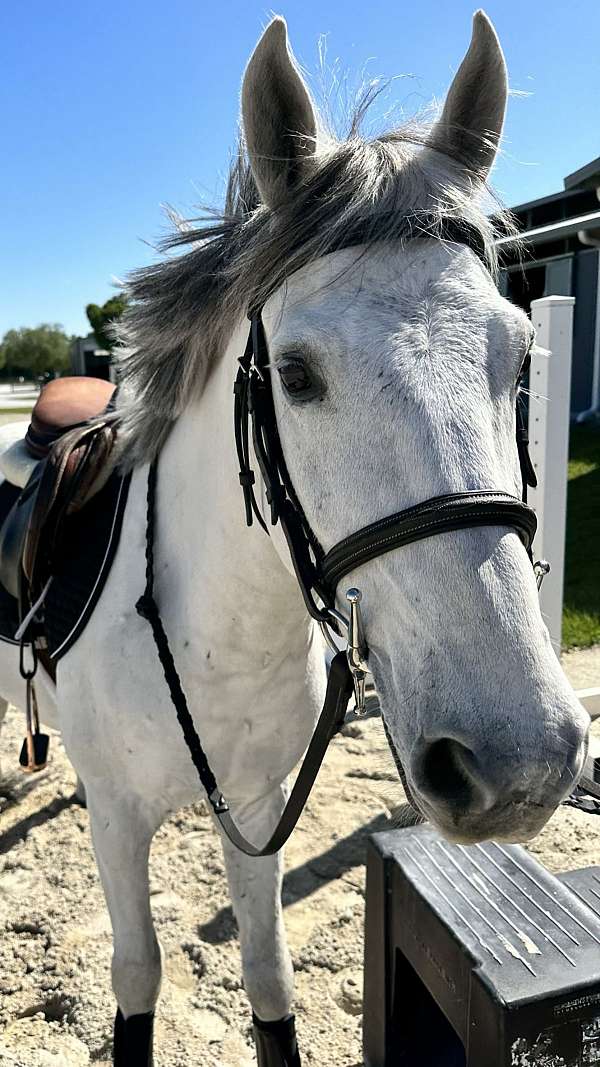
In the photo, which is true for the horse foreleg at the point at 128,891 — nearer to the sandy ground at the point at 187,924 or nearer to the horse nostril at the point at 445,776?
the sandy ground at the point at 187,924

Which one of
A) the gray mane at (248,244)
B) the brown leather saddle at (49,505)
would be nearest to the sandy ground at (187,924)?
the gray mane at (248,244)

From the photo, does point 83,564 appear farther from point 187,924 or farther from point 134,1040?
point 187,924

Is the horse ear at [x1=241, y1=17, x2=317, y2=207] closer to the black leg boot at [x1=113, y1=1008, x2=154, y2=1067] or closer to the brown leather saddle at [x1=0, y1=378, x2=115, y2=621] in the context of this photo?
the brown leather saddle at [x1=0, y1=378, x2=115, y2=621]

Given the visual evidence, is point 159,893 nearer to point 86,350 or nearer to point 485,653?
point 485,653

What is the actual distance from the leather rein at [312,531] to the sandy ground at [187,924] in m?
0.36

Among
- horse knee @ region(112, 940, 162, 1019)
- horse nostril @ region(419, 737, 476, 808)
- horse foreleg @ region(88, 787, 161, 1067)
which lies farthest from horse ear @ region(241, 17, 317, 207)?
horse knee @ region(112, 940, 162, 1019)

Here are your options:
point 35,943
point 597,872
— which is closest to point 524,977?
point 597,872

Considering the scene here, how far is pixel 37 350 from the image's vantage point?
72875mm

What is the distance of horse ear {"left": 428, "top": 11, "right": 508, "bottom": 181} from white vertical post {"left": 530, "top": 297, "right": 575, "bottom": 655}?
6.51 ft

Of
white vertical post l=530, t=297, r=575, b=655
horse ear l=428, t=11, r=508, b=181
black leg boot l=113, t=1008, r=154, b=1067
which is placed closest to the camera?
horse ear l=428, t=11, r=508, b=181

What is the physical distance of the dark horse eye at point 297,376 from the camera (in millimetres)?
1104

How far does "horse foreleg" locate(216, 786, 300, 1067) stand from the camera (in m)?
1.85

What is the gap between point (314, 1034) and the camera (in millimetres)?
2281

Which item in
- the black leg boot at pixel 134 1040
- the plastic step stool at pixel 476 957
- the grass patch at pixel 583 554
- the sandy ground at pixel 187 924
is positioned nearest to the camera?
the plastic step stool at pixel 476 957
